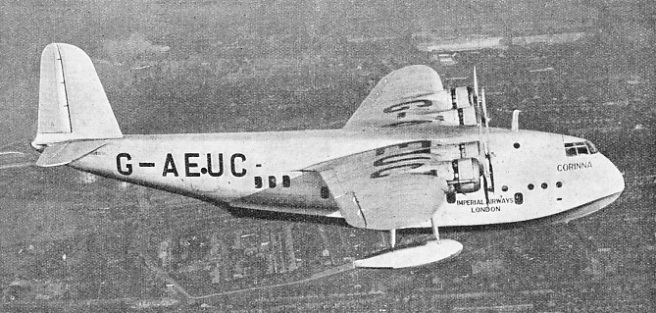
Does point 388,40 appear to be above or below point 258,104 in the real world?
above

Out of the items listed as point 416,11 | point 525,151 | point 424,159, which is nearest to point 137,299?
point 424,159

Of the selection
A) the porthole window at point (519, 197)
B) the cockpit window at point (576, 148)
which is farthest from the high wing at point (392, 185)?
the cockpit window at point (576, 148)

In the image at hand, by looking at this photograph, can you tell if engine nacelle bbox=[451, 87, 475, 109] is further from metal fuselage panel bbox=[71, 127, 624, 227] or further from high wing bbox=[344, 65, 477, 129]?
metal fuselage panel bbox=[71, 127, 624, 227]

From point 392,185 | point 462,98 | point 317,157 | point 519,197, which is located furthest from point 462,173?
point 317,157

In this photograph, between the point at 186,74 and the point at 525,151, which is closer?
the point at 525,151

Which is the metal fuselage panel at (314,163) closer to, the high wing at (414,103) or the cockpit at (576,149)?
the cockpit at (576,149)

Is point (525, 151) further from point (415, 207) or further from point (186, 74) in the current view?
point (186, 74)

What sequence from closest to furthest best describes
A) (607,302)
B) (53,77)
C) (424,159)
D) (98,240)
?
(424,159), (53,77), (607,302), (98,240)
